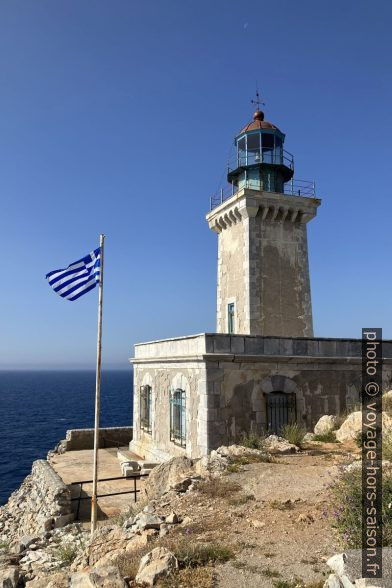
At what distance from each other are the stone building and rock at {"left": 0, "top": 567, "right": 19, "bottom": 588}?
25.9 ft

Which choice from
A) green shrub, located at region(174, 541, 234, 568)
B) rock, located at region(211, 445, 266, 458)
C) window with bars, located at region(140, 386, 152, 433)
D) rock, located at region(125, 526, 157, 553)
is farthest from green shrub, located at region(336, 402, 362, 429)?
green shrub, located at region(174, 541, 234, 568)

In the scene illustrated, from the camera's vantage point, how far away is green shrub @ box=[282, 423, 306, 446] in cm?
1391

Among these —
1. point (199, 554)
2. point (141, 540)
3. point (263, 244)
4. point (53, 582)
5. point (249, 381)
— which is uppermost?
point (263, 244)

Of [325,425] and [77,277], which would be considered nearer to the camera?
[77,277]

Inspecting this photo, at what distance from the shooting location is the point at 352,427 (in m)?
14.2

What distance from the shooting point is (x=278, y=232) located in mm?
21703

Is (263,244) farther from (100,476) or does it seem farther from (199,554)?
(199,554)

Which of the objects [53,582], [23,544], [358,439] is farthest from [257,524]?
[358,439]

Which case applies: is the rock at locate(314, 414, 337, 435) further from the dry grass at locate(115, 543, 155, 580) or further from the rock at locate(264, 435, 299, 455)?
the dry grass at locate(115, 543, 155, 580)

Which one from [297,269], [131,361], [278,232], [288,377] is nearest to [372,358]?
[288,377]

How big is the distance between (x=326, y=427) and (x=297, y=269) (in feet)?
28.5

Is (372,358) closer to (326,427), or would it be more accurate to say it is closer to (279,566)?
(326,427)

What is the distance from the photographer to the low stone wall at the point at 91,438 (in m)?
24.1

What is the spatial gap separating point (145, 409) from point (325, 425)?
8907 mm
